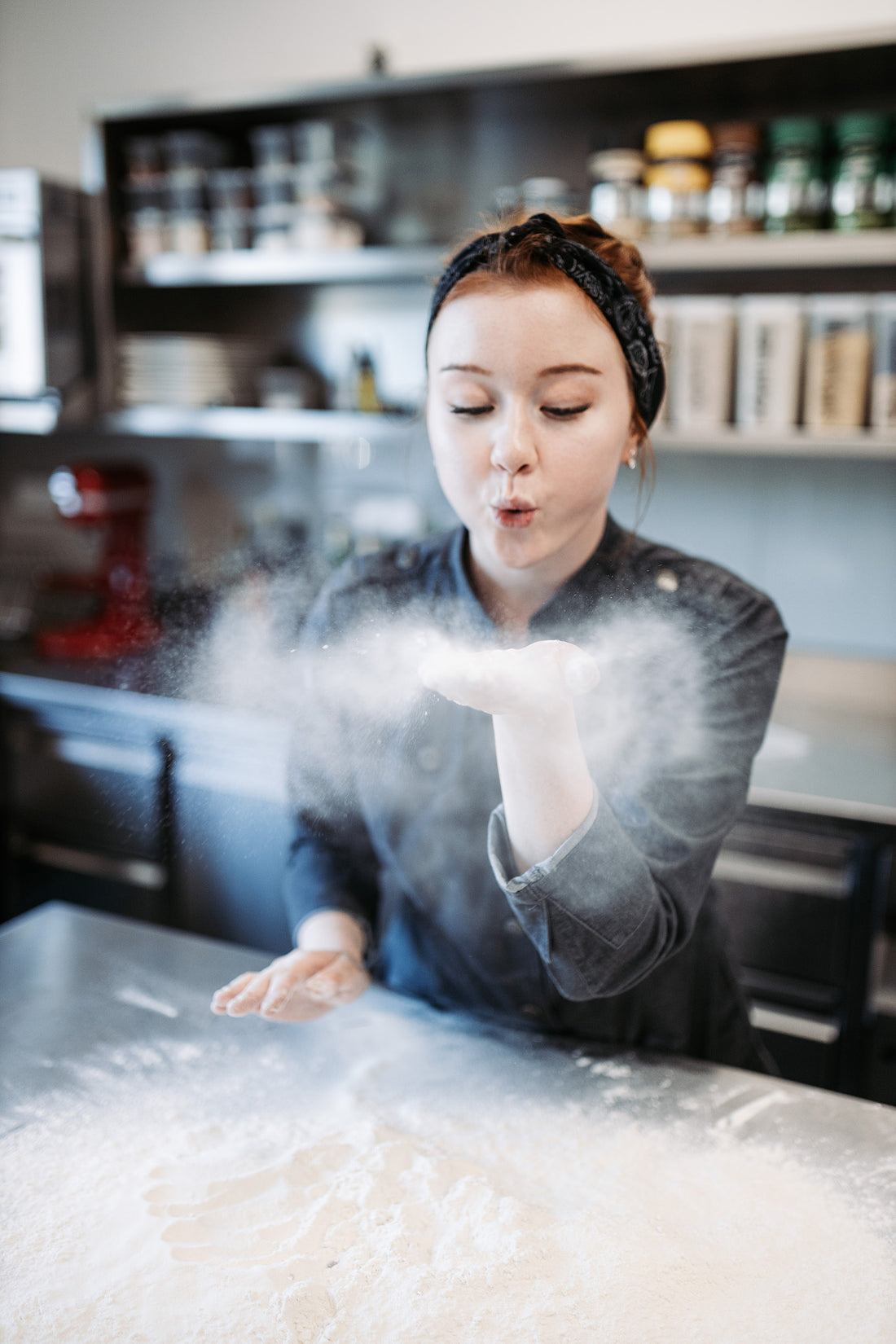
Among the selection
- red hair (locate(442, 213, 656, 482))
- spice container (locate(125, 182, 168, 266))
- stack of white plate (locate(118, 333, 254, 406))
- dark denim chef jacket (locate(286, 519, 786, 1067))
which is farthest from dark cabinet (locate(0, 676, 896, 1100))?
spice container (locate(125, 182, 168, 266))

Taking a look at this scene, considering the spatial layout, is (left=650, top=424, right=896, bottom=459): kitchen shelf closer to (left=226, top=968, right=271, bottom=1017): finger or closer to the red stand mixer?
the red stand mixer

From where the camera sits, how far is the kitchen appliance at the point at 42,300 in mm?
2736

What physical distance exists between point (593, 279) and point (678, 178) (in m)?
1.65

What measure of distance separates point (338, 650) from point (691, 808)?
0.37m

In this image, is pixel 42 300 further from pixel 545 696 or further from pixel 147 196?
pixel 545 696

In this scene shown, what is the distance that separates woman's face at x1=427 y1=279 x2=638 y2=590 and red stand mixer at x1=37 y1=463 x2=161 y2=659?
153 cm

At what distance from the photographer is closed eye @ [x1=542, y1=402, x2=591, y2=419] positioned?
80cm

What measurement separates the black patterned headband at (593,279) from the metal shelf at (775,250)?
1.50 meters

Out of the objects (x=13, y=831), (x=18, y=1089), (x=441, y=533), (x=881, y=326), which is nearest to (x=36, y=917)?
(x=18, y=1089)

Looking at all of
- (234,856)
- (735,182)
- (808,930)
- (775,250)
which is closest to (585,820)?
(234,856)

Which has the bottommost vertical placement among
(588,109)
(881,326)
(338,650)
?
(338,650)

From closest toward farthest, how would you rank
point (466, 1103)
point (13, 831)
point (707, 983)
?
point (466, 1103)
point (707, 983)
point (13, 831)

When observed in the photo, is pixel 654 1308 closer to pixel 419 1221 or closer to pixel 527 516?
pixel 419 1221

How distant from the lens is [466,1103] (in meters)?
0.99
